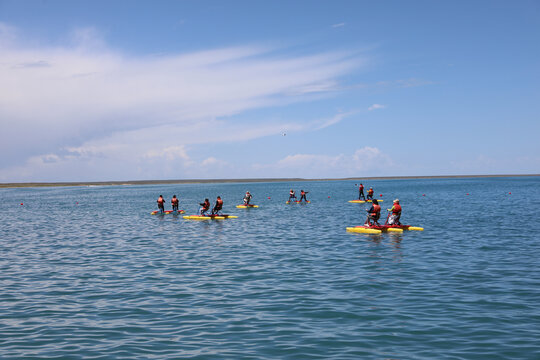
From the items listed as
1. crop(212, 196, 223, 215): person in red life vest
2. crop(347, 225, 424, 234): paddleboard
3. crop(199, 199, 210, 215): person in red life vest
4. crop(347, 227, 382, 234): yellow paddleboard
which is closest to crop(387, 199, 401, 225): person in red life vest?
crop(347, 225, 424, 234): paddleboard

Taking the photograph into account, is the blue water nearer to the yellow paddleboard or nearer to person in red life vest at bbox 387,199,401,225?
the yellow paddleboard

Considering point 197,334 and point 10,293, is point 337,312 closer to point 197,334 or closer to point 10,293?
point 197,334

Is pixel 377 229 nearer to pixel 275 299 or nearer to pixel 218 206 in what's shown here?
pixel 218 206

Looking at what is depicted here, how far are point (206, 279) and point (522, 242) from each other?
1856 cm

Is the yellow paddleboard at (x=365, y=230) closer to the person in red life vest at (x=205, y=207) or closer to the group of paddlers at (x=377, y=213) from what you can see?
the group of paddlers at (x=377, y=213)

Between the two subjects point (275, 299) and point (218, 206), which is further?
point (218, 206)

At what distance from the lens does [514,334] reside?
1047 cm

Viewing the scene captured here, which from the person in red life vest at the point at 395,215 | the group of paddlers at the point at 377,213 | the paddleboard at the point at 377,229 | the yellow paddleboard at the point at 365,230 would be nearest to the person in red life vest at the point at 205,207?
the paddleboard at the point at 377,229

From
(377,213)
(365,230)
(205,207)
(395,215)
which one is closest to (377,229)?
(365,230)

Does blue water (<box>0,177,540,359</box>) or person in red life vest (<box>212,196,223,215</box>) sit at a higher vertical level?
person in red life vest (<box>212,196,223,215</box>)

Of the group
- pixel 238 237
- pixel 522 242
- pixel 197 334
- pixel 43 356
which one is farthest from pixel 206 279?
pixel 522 242

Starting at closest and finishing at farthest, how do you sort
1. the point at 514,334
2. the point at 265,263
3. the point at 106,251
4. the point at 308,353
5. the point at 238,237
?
the point at 308,353 → the point at 514,334 → the point at 265,263 → the point at 106,251 → the point at 238,237

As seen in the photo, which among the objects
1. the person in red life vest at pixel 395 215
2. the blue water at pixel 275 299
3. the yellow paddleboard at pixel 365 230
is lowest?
the blue water at pixel 275 299

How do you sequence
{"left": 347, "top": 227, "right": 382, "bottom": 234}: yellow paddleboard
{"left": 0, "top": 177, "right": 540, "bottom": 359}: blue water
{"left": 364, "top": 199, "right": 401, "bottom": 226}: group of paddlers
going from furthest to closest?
{"left": 364, "top": 199, "right": 401, "bottom": 226}: group of paddlers
{"left": 347, "top": 227, "right": 382, "bottom": 234}: yellow paddleboard
{"left": 0, "top": 177, "right": 540, "bottom": 359}: blue water
